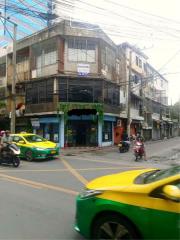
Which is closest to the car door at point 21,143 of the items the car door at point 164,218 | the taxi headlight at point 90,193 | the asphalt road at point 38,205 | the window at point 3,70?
the asphalt road at point 38,205

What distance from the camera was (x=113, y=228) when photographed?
427cm

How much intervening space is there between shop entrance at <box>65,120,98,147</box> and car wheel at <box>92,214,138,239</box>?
22.8 metres

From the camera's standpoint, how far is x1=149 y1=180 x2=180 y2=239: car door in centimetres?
385

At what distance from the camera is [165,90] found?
58.1 metres

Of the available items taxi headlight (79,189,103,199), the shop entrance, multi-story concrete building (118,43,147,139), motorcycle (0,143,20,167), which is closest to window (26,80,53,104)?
the shop entrance

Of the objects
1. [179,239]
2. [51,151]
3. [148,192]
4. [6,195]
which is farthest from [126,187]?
[51,151]

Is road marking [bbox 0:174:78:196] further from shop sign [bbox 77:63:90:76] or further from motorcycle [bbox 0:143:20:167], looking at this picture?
shop sign [bbox 77:63:90:76]

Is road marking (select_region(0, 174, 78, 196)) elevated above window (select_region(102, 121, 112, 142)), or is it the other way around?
window (select_region(102, 121, 112, 142))

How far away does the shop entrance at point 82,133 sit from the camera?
27.3 meters

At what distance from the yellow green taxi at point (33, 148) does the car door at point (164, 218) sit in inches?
514

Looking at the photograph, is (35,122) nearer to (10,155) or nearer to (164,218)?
(10,155)

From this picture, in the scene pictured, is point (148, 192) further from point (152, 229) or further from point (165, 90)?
point (165, 90)

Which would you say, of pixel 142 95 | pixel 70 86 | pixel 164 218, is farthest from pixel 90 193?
pixel 142 95

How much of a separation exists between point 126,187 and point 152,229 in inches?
25.4
